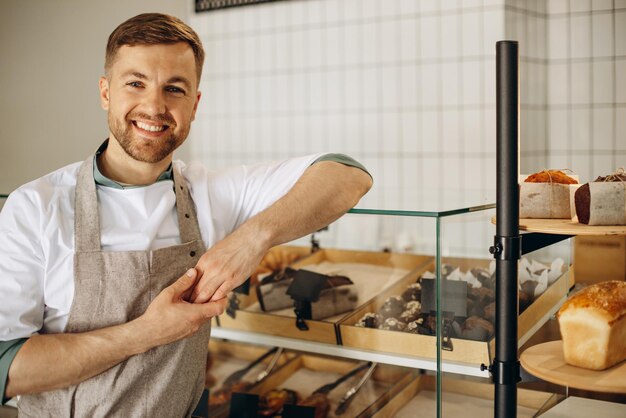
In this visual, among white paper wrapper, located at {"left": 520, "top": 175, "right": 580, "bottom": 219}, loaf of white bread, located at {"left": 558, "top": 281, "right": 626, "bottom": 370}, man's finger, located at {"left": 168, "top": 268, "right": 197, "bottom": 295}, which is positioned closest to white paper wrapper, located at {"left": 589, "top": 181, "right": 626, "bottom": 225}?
white paper wrapper, located at {"left": 520, "top": 175, "right": 580, "bottom": 219}

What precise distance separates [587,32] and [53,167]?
263 centimetres

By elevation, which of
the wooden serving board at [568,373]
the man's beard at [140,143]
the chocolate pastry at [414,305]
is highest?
the man's beard at [140,143]

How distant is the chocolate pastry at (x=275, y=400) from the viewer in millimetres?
1805

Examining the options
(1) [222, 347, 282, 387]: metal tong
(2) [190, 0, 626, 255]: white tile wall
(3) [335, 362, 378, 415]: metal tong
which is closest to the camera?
(3) [335, 362, 378, 415]: metal tong

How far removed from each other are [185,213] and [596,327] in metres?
0.95

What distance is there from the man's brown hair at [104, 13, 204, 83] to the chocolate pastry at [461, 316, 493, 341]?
91 centimetres

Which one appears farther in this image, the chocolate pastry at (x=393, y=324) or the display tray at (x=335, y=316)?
the display tray at (x=335, y=316)

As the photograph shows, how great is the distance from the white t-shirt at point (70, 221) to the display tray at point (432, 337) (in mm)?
386

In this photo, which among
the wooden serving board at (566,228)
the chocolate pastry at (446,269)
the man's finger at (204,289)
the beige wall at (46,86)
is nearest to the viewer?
the wooden serving board at (566,228)

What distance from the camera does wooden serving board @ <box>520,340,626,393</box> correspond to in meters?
1.24

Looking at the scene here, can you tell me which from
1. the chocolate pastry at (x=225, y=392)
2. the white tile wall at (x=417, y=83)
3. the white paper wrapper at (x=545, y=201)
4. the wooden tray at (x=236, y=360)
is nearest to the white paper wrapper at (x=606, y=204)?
the white paper wrapper at (x=545, y=201)

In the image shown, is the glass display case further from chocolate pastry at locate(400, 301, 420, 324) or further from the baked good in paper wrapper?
the baked good in paper wrapper

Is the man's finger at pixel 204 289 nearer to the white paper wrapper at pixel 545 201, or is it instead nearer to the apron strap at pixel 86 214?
the apron strap at pixel 86 214

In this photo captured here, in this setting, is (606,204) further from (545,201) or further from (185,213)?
(185,213)
